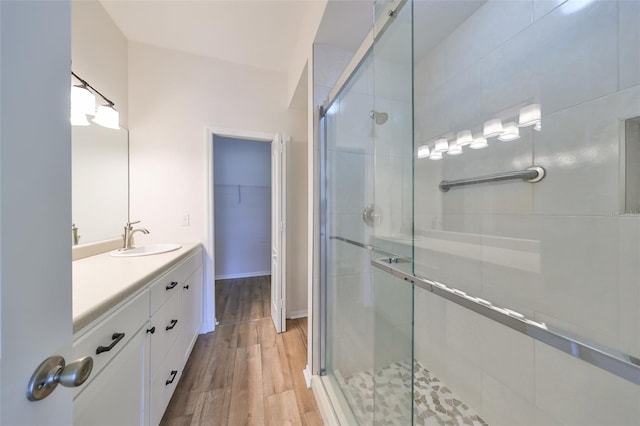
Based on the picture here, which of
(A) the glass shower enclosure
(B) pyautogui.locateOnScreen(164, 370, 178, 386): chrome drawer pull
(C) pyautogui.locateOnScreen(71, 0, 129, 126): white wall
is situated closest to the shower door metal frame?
(A) the glass shower enclosure

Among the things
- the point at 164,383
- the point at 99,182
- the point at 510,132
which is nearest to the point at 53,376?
the point at 164,383

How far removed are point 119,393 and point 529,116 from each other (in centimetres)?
213

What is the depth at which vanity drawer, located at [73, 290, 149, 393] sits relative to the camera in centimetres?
69

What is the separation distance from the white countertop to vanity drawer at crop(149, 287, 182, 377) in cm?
22

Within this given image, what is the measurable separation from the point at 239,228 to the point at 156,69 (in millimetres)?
2367

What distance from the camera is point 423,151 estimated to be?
5.58 feet

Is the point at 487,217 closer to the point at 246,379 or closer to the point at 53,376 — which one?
the point at 53,376

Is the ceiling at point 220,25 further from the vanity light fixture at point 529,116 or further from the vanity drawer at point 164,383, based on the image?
the vanity drawer at point 164,383

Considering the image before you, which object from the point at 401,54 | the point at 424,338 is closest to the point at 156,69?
the point at 401,54

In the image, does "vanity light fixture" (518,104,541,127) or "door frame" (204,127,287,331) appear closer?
"vanity light fixture" (518,104,541,127)

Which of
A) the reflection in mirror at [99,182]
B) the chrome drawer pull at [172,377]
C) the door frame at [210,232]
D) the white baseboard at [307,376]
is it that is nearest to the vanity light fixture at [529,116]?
the door frame at [210,232]

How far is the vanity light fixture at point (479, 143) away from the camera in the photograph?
1.34 meters

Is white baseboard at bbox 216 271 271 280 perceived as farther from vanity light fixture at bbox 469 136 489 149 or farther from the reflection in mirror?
vanity light fixture at bbox 469 136 489 149

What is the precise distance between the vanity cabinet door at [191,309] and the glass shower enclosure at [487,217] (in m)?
1.00
